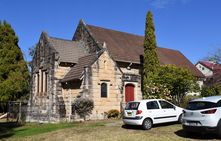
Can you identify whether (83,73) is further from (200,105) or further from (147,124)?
(200,105)

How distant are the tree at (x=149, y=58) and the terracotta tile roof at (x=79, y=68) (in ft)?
18.0

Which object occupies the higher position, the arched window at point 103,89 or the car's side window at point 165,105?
the arched window at point 103,89

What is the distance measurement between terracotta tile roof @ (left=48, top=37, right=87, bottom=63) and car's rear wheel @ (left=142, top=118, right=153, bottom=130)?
480 inches

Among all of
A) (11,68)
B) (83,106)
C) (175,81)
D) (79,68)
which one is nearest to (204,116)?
(83,106)

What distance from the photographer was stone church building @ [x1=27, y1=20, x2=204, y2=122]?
2395 cm

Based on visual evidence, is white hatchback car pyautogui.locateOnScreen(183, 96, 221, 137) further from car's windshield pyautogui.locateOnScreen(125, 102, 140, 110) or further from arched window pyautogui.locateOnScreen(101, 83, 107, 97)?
arched window pyautogui.locateOnScreen(101, 83, 107, 97)

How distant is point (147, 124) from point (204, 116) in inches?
174

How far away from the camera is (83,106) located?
74.6 ft

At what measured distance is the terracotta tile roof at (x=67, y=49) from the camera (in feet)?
86.8

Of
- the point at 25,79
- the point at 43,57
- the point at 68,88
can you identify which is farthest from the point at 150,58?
the point at 25,79

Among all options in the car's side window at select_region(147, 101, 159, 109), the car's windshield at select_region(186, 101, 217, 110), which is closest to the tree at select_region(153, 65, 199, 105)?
the car's side window at select_region(147, 101, 159, 109)

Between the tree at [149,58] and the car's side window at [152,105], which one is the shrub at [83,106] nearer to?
the tree at [149,58]

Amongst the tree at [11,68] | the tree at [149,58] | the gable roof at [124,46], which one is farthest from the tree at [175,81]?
the tree at [11,68]

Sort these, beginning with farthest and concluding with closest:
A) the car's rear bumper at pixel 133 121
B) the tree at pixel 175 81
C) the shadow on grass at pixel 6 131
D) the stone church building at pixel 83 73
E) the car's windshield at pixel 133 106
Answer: the tree at pixel 175 81, the stone church building at pixel 83 73, the shadow on grass at pixel 6 131, the car's windshield at pixel 133 106, the car's rear bumper at pixel 133 121
